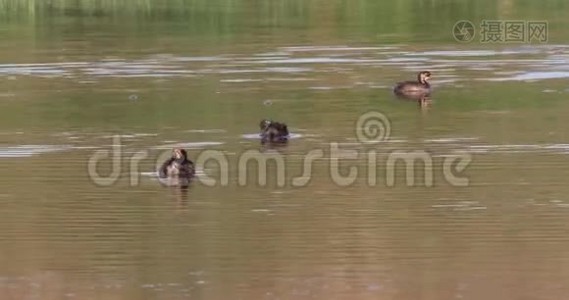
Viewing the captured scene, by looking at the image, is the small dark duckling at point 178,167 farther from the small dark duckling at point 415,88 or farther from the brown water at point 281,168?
the small dark duckling at point 415,88

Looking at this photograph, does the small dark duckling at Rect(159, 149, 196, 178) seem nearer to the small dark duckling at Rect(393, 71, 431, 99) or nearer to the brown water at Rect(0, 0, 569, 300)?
the brown water at Rect(0, 0, 569, 300)

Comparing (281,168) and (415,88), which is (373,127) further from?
(415,88)

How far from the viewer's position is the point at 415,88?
21.5 meters

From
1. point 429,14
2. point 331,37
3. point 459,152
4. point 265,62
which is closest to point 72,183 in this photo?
point 459,152

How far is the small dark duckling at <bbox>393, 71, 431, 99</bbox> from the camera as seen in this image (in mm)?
21373

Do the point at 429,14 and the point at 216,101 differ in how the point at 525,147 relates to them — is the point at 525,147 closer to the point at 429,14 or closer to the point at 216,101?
the point at 216,101

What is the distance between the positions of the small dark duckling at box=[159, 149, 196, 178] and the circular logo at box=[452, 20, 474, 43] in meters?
11.9

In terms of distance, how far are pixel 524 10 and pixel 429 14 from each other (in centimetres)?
156

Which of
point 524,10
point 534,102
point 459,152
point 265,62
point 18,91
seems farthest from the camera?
point 524,10

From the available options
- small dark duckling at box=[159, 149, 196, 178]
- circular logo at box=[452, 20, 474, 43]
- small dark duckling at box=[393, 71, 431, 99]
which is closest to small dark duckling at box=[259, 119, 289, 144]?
small dark duckling at box=[159, 149, 196, 178]

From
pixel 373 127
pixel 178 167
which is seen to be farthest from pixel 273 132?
pixel 178 167

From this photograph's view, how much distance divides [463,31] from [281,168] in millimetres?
12596

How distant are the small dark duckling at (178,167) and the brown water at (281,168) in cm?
15

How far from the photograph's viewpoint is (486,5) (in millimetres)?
32156
